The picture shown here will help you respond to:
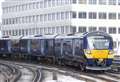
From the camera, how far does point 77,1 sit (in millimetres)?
91562

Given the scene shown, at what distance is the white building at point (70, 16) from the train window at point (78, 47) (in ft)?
186

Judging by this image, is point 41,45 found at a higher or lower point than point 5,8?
lower

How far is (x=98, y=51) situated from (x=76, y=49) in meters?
2.29

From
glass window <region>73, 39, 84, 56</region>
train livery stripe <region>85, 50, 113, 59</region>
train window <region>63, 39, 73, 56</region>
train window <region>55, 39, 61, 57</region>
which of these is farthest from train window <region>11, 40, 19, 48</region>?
train livery stripe <region>85, 50, 113, 59</region>

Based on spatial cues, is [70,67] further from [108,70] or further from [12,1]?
[12,1]

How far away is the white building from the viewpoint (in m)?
91.5

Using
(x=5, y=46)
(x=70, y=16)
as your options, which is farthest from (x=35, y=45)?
(x=70, y=16)

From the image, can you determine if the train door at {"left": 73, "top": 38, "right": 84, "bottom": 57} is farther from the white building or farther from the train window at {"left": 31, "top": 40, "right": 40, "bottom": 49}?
the white building

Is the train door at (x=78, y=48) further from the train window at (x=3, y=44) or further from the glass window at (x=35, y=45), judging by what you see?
the train window at (x=3, y=44)

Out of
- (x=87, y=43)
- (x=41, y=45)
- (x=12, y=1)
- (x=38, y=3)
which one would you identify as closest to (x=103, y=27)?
(x=38, y=3)

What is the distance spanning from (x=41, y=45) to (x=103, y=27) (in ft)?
166

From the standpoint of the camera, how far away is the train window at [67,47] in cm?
3519

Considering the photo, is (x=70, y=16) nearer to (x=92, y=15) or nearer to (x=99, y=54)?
(x=92, y=15)

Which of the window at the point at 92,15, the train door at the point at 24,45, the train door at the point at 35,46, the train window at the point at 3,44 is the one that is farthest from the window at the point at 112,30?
the train door at the point at 35,46
